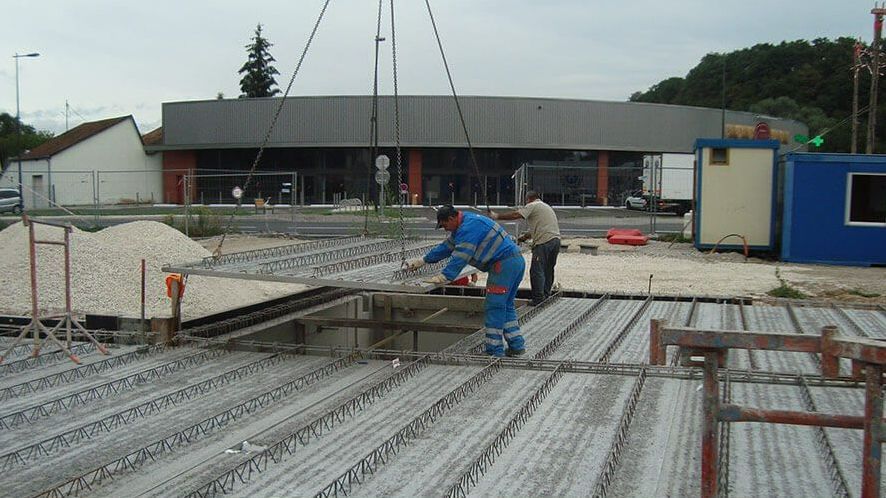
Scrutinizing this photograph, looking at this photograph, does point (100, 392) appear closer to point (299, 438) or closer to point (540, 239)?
point (299, 438)

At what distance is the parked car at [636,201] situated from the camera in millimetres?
36312

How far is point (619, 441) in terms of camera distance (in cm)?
443

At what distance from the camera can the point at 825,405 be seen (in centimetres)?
532

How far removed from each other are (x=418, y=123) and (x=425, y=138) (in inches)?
33.9

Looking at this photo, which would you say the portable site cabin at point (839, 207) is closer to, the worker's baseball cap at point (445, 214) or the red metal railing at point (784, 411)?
the worker's baseball cap at point (445, 214)

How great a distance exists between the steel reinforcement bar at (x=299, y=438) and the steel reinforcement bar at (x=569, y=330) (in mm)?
1257

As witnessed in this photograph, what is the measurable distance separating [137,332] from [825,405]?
5739mm

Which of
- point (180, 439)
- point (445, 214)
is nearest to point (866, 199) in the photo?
point (445, 214)

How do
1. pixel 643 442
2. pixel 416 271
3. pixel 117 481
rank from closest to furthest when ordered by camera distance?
pixel 117 481, pixel 643 442, pixel 416 271

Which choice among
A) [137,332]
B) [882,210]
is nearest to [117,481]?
[137,332]

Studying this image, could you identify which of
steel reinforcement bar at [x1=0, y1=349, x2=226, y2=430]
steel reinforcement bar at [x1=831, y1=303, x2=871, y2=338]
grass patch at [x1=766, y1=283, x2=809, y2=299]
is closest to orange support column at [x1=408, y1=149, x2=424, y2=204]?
grass patch at [x1=766, y1=283, x2=809, y2=299]

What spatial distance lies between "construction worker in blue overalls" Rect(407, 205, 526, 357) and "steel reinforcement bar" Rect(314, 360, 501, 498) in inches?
26.4

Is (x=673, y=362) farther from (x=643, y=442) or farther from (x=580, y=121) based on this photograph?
(x=580, y=121)

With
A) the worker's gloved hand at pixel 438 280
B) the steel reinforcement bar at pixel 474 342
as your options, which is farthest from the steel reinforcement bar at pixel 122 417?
the steel reinforcement bar at pixel 474 342
